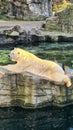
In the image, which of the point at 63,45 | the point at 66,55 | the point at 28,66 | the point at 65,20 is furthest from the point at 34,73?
the point at 65,20

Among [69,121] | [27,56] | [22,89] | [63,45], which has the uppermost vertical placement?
[27,56]

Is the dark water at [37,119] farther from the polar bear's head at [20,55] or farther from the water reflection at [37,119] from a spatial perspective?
the polar bear's head at [20,55]

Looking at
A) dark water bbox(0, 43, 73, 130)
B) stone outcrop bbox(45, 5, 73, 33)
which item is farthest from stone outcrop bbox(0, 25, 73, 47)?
dark water bbox(0, 43, 73, 130)

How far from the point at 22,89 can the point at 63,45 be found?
43.0 feet

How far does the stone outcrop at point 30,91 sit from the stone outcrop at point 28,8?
2277 cm

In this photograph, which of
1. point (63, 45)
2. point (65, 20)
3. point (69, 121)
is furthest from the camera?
point (65, 20)

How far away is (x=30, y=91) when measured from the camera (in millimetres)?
10969

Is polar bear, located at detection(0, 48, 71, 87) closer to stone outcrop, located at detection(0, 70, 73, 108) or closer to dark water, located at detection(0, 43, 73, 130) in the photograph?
stone outcrop, located at detection(0, 70, 73, 108)

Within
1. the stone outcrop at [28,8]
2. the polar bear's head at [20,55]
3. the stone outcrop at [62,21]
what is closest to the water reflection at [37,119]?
the polar bear's head at [20,55]

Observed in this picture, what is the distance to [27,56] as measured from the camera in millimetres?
11508

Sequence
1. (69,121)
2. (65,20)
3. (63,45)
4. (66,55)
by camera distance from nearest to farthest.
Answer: (69,121) → (66,55) → (63,45) → (65,20)

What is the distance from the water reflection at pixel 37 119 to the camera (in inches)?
412

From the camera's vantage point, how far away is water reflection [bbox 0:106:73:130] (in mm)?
10453

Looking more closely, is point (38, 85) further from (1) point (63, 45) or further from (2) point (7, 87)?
(1) point (63, 45)
